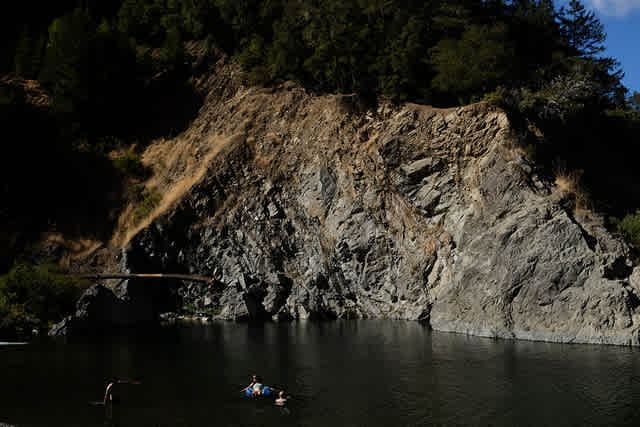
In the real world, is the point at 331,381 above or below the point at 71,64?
below

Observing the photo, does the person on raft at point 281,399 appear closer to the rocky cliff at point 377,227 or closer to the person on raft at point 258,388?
the person on raft at point 258,388

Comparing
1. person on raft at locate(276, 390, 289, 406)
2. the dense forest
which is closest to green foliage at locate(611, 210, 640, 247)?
the dense forest

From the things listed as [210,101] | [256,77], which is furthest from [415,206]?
[210,101]

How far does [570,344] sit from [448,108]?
24.4 m

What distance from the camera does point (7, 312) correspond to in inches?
1551

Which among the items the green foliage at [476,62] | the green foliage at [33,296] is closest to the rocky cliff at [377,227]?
the green foliage at [476,62]

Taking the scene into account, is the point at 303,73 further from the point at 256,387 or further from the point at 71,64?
the point at 256,387

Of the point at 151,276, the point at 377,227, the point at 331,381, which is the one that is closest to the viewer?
the point at 331,381

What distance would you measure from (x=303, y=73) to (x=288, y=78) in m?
2.05

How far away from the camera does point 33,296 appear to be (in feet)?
Answer: 138

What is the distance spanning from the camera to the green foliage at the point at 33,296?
40188 mm

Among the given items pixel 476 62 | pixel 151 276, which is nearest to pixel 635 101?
pixel 476 62

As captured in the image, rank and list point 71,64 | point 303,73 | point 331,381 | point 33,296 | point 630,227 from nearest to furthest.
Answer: point 331,381 < point 630,227 < point 33,296 < point 303,73 < point 71,64

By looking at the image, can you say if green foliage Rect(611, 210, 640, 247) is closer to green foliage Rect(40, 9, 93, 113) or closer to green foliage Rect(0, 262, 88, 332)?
green foliage Rect(0, 262, 88, 332)
